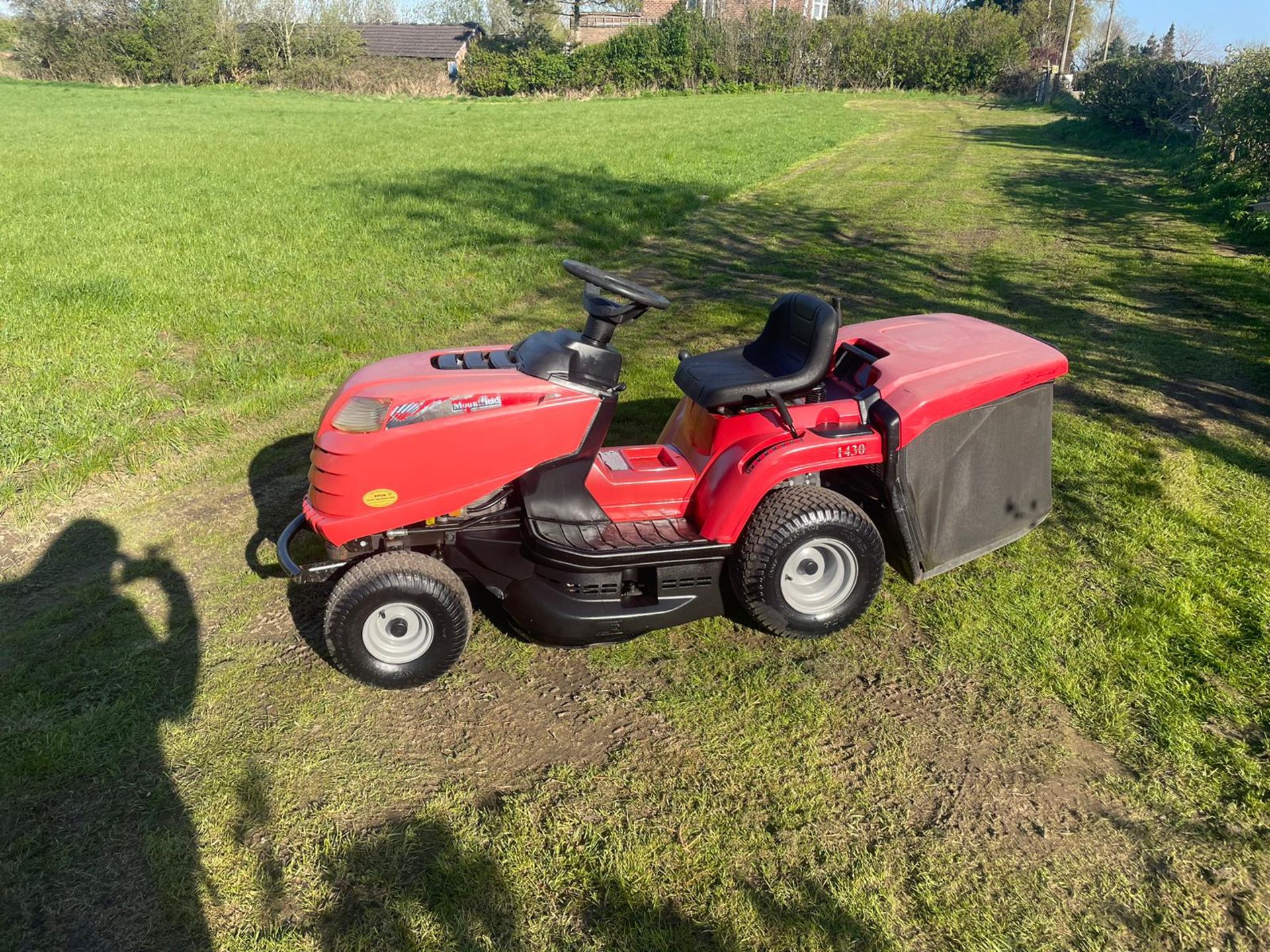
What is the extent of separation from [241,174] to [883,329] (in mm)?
13172

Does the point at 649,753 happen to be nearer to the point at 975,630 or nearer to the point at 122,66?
the point at 975,630

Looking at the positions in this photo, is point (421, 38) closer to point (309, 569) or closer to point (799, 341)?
point (799, 341)

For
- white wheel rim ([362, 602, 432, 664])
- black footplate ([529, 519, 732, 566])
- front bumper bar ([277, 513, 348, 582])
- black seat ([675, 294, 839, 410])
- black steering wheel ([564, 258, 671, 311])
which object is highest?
black steering wheel ([564, 258, 671, 311])

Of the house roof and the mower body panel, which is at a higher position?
the house roof

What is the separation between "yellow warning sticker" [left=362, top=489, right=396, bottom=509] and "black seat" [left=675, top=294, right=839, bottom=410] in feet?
3.88

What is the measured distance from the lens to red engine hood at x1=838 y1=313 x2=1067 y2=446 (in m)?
3.42

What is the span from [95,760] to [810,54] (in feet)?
135

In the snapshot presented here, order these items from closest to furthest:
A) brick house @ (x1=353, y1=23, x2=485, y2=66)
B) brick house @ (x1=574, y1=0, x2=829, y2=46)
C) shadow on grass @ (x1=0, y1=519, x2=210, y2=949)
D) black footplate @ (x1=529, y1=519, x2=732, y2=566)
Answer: shadow on grass @ (x1=0, y1=519, x2=210, y2=949)
black footplate @ (x1=529, y1=519, x2=732, y2=566)
brick house @ (x1=574, y1=0, x2=829, y2=46)
brick house @ (x1=353, y1=23, x2=485, y2=66)

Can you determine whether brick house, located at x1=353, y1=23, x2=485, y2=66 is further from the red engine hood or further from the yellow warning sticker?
the yellow warning sticker

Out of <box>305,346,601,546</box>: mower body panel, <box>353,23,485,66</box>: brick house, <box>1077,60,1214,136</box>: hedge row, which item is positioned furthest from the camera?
<box>353,23,485,66</box>: brick house

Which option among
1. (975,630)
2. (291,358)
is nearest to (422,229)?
(291,358)

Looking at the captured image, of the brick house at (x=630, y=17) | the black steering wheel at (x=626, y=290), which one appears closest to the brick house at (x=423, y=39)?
the brick house at (x=630, y=17)

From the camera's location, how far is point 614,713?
3.17 metres

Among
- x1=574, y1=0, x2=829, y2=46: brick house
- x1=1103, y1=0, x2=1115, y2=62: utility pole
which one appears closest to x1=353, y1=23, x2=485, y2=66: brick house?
x1=574, y1=0, x2=829, y2=46: brick house
